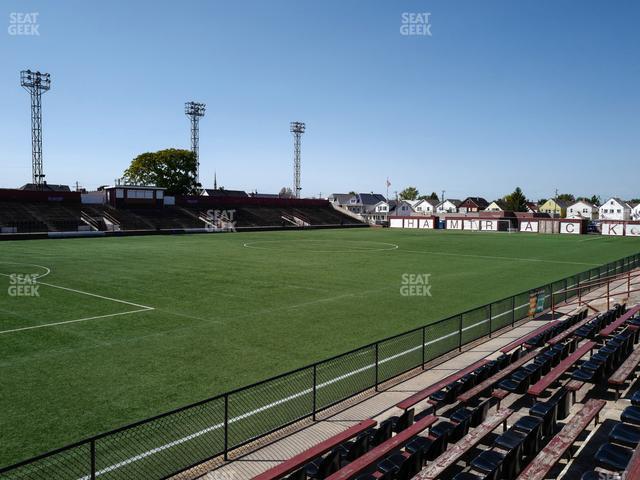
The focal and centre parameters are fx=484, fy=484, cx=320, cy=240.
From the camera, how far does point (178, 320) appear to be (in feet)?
58.9

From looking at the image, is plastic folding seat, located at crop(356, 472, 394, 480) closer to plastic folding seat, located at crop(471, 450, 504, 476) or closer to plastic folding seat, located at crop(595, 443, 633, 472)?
plastic folding seat, located at crop(471, 450, 504, 476)

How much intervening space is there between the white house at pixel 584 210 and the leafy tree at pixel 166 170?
12257cm

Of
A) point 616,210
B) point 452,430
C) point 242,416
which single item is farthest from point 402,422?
point 616,210

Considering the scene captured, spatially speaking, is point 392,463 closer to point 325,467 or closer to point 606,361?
point 325,467

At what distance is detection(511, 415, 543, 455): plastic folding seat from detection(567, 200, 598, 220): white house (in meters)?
166

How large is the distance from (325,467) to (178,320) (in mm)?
12236

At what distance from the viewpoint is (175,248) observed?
45.9m

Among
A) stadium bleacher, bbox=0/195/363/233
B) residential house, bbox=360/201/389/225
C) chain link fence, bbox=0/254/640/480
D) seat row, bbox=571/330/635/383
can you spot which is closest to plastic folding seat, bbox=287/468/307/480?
chain link fence, bbox=0/254/640/480

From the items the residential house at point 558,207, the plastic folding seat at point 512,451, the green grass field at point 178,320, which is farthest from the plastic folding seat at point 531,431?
the residential house at point 558,207

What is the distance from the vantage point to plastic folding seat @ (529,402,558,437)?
27.0ft

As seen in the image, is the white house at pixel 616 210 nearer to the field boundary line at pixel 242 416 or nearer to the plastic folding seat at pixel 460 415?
the field boundary line at pixel 242 416

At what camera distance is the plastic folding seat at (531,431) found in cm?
754

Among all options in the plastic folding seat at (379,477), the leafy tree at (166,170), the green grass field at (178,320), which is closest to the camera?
the plastic folding seat at (379,477)

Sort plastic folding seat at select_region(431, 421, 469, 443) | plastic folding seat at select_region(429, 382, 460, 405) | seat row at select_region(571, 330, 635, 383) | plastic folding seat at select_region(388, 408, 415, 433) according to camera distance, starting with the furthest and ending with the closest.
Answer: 1. seat row at select_region(571, 330, 635, 383)
2. plastic folding seat at select_region(429, 382, 460, 405)
3. plastic folding seat at select_region(388, 408, 415, 433)
4. plastic folding seat at select_region(431, 421, 469, 443)
